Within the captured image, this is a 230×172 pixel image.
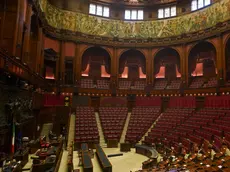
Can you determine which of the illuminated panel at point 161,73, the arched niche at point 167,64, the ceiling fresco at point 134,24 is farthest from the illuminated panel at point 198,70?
the ceiling fresco at point 134,24

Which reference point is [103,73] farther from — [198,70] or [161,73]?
[198,70]

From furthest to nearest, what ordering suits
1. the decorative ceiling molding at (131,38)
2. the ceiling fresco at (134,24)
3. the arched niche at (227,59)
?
the ceiling fresco at (134,24) → the decorative ceiling molding at (131,38) → the arched niche at (227,59)

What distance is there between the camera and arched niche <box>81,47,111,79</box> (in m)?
20.1

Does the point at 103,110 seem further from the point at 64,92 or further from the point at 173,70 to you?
the point at 173,70

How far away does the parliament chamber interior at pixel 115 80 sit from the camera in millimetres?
9320

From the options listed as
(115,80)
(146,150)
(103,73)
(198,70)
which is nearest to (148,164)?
(146,150)

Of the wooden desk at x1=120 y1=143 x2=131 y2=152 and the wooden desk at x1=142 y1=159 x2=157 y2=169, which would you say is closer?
the wooden desk at x1=142 y1=159 x2=157 y2=169

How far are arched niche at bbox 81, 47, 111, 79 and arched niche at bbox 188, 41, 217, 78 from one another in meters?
8.53

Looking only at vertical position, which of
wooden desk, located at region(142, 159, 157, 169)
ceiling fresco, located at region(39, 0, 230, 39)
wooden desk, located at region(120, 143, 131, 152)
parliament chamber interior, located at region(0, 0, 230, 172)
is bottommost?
wooden desk, located at region(120, 143, 131, 152)

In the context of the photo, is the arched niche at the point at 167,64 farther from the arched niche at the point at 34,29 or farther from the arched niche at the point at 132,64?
the arched niche at the point at 34,29

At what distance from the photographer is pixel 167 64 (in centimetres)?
2041

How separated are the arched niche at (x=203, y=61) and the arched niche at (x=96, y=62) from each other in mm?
8526

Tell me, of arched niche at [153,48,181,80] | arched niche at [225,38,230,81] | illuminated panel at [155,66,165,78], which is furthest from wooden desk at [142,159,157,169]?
arched niche at [153,48,181,80]

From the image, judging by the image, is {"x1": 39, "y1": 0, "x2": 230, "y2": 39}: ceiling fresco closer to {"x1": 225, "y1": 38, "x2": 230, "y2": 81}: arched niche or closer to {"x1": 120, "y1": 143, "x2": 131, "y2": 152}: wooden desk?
{"x1": 225, "y1": 38, "x2": 230, "y2": 81}: arched niche
